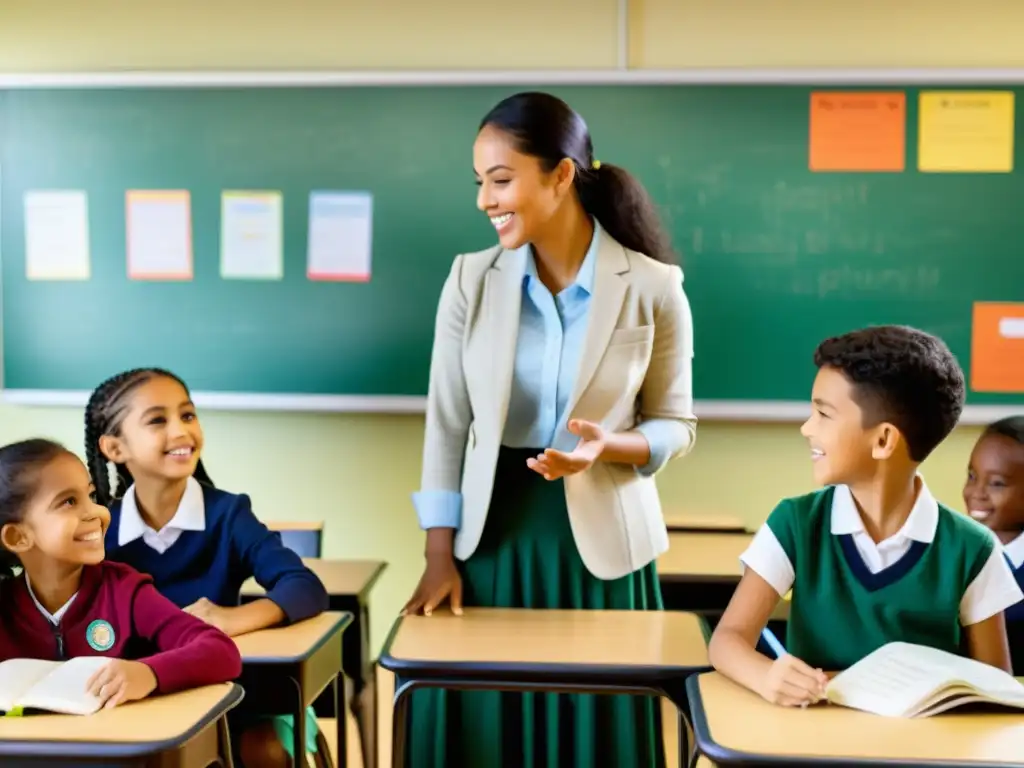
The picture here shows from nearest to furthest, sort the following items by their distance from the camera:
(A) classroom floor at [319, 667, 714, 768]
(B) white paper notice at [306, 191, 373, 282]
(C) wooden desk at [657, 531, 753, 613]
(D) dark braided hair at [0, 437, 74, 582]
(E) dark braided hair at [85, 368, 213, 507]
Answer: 1. (D) dark braided hair at [0, 437, 74, 582]
2. (E) dark braided hair at [85, 368, 213, 507]
3. (C) wooden desk at [657, 531, 753, 613]
4. (A) classroom floor at [319, 667, 714, 768]
5. (B) white paper notice at [306, 191, 373, 282]

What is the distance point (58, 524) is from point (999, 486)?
5.63ft

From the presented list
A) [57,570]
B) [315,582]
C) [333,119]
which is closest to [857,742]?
[315,582]

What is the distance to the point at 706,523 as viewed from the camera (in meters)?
3.08

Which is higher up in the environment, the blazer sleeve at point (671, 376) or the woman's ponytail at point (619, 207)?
the woman's ponytail at point (619, 207)

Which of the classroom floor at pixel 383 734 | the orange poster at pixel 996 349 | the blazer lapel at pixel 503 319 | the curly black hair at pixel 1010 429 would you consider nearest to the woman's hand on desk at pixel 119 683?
the blazer lapel at pixel 503 319

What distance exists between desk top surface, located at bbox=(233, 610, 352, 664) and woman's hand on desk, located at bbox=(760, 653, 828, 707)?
738mm

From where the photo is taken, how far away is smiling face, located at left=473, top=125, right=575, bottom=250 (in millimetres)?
1789

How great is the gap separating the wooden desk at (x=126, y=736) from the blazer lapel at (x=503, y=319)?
0.74 meters

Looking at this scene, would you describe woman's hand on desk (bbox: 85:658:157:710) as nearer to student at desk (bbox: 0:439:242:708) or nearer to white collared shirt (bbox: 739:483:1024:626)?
student at desk (bbox: 0:439:242:708)

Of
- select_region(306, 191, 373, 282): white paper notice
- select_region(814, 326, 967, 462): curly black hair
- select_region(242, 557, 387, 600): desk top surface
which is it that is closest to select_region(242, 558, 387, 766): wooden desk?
select_region(242, 557, 387, 600): desk top surface

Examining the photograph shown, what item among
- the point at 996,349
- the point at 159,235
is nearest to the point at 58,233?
the point at 159,235

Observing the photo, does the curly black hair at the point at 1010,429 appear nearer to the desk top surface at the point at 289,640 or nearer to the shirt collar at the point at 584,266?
the shirt collar at the point at 584,266

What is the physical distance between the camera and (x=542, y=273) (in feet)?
6.31

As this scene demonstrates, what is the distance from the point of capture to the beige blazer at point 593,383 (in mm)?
1854
